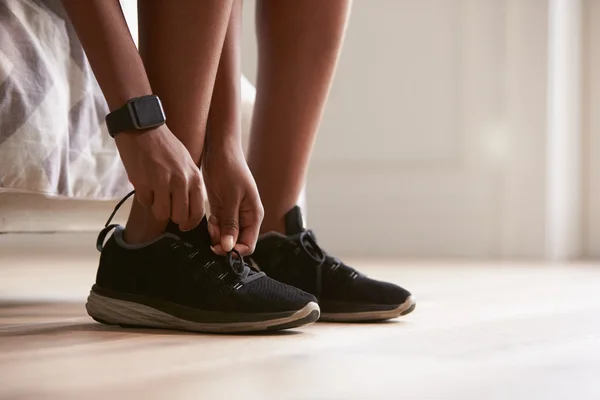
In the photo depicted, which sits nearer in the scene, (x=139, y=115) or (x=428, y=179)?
(x=139, y=115)

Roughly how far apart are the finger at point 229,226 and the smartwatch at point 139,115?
5.4 inches

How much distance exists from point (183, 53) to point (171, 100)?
0.05m

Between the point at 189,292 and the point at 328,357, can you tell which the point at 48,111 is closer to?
the point at 189,292

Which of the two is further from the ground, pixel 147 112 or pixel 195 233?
pixel 147 112

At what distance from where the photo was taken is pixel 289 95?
1.04 metres

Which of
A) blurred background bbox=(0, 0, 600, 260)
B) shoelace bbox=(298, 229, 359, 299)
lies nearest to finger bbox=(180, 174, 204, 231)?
shoelace bbox=(298, 229, 359, 299)

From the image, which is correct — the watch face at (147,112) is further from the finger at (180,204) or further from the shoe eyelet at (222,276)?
the shoe eyelet at (222,276)

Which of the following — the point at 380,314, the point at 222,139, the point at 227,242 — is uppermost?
the point at 222,139

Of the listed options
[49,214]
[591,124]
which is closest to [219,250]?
[49,214]

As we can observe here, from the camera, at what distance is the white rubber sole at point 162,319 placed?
2.88ft

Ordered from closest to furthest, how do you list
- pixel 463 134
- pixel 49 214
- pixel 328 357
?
pixel 328 357, pixel 49 214, pixel 463 134

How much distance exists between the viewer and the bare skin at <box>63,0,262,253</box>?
0.82 meters

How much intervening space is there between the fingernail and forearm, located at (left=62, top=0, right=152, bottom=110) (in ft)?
0.55

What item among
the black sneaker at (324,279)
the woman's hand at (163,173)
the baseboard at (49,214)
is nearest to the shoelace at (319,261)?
the black sneaker at (324,279)
